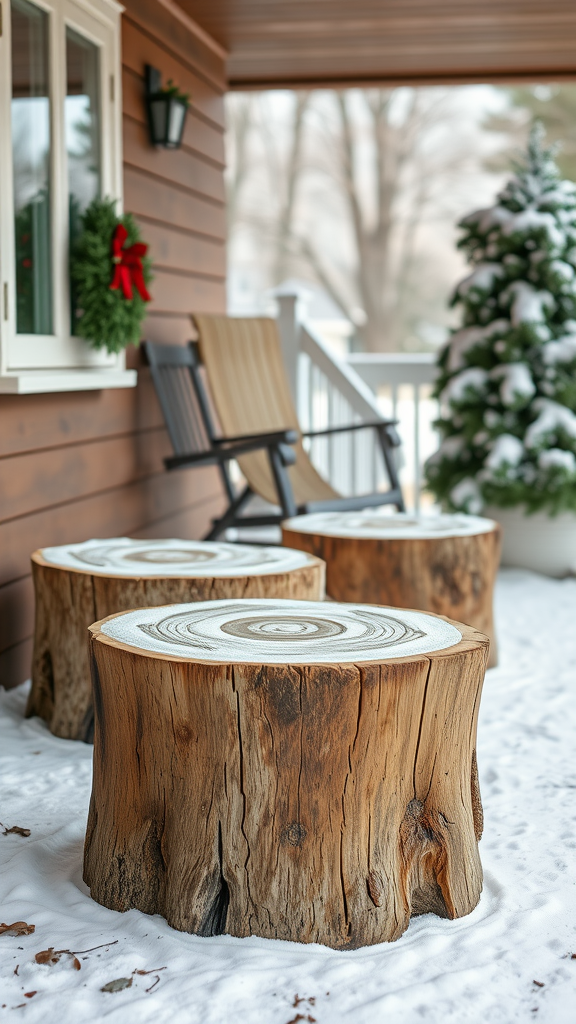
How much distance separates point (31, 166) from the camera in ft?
9.46

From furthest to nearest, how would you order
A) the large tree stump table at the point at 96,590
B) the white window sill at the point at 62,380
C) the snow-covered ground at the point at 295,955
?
the white window sill at the point at 62,380, the large tree stump table at the point at 96,590, the snow-covered ground at the point at 295,955

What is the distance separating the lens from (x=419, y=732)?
5.40 ft

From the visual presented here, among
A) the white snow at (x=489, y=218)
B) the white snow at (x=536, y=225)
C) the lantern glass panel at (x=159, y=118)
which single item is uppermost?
the lantern glass panel at (x=159, y=118)

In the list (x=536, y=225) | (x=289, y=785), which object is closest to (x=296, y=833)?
(x=289, y=785)

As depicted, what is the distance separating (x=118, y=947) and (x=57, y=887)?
0.24m

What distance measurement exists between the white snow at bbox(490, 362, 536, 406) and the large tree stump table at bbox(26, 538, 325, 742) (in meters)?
1.98

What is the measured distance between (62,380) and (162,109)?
1.39 meters

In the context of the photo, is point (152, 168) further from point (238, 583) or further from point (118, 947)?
point (118, 947)

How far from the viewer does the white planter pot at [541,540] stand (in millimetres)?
4637

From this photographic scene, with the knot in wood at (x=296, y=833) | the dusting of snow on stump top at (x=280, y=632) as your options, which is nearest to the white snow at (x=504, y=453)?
the dusting of snow on stump top at (x=280, y=632)

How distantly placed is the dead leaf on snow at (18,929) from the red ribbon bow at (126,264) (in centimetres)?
199

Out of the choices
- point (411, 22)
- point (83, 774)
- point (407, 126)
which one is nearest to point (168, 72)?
point (411, 22)

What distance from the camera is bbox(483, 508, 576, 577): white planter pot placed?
464cm

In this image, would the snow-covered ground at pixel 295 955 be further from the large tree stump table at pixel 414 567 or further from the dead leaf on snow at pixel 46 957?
the large tree stump table at pixel 414 567
